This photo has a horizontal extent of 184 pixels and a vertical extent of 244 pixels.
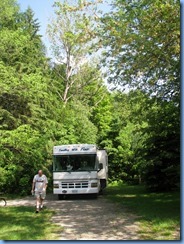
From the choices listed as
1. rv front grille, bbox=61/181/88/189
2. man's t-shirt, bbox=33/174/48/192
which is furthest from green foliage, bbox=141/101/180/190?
man's t-shirt, bbox=33/174/48/192

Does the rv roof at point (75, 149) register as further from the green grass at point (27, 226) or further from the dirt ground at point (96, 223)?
the green grass at point (27, 226)

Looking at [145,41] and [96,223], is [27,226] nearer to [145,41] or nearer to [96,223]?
[96,223]

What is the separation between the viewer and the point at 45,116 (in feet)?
97.6

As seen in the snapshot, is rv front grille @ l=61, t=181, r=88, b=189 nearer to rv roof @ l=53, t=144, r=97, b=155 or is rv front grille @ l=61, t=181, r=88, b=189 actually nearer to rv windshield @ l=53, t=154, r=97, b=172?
rv windshield @ l=53, t=154, r=97, b=172

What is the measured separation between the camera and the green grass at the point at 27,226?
10.2 metres

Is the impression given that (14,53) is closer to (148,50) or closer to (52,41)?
(52,41)

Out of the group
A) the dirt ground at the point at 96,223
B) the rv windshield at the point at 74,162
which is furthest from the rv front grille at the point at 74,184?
the dirt ground at the point at 96,223

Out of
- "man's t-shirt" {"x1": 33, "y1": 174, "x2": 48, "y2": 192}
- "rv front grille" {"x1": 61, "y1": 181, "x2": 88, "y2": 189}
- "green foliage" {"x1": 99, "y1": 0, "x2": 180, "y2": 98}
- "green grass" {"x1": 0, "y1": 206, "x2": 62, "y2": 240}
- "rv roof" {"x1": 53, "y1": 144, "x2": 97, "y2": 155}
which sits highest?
"green foliage" {"x1": 99, "y1": 0, "x2": 180, "y2": 98}

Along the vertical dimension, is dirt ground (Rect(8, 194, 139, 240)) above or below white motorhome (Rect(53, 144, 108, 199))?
below

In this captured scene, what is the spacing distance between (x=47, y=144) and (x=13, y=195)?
4.07 metres

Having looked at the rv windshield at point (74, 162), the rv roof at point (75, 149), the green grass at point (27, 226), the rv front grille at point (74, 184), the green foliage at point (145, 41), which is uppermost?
the green foliage at point (145, 41)

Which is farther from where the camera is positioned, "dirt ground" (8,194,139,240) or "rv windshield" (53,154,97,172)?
"rv windshield" (53,154,97,172)

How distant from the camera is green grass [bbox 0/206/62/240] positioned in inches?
401

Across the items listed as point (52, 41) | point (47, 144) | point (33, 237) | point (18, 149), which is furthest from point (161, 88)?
point (52, 41)
